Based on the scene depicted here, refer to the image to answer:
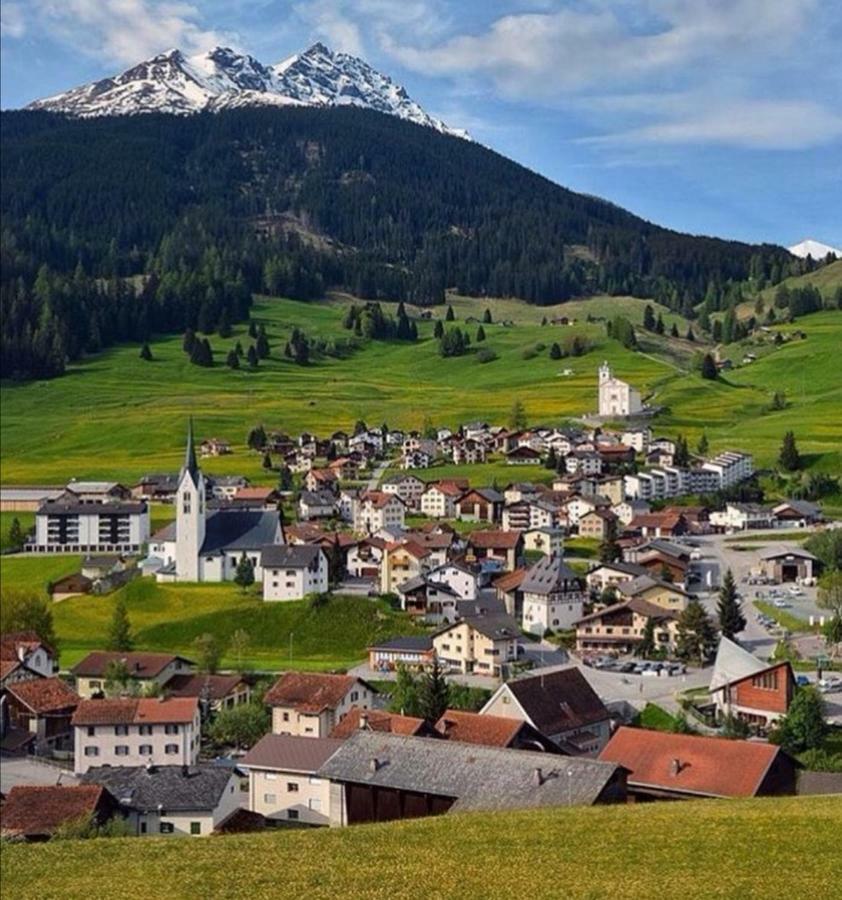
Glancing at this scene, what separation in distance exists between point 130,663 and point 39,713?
438cm

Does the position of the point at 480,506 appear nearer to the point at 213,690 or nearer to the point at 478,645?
the point at 478,645

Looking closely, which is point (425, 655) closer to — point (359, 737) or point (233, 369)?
point (359, 737)

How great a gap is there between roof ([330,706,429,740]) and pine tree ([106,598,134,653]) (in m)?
18.3

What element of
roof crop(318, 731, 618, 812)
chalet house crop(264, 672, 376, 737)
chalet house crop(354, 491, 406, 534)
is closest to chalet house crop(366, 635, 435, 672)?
chalet house crop(264, 672, 376, 737)

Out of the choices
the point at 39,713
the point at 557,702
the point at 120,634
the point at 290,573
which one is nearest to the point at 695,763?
the point at 557,702

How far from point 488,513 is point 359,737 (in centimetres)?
5178

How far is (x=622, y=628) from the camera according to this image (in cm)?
5344

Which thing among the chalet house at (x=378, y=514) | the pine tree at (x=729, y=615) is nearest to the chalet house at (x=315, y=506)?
the chalet house at (x=378, y=514)

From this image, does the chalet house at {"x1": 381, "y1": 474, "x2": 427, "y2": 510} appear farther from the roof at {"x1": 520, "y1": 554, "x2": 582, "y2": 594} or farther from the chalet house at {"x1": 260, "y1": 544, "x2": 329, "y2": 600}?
the roof at {"x1": 520, "y1": 554, "x2": 582, "y2": 594}

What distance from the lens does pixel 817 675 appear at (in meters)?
44.4

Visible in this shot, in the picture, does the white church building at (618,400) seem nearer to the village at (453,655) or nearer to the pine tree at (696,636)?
the village at (453,655)

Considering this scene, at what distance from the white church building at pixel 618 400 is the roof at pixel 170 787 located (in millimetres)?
78300

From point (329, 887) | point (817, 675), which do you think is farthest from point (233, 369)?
point (329, 887)

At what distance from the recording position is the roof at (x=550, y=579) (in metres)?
56.1
